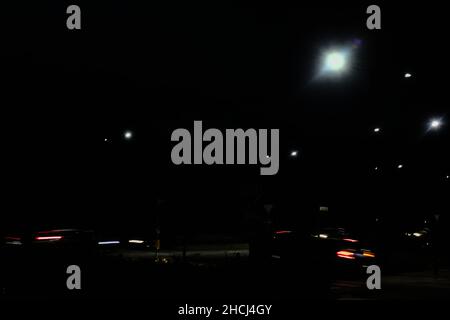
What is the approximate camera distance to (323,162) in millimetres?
60938

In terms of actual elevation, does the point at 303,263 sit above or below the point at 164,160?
below

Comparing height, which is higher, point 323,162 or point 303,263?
point 323,162

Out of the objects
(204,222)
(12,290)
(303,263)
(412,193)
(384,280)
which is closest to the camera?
(12,290)

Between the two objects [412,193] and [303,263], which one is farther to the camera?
[412,193]

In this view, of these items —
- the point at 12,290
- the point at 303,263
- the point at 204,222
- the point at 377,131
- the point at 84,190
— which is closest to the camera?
the point at 12,290

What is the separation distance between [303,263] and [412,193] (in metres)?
45.1

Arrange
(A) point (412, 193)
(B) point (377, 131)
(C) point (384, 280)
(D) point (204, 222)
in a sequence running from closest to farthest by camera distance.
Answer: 1. (C) point (384, 280)
2. (B) point (377, 131)
3. (A) point (412, 193)
4. (D) point (204, 222)
